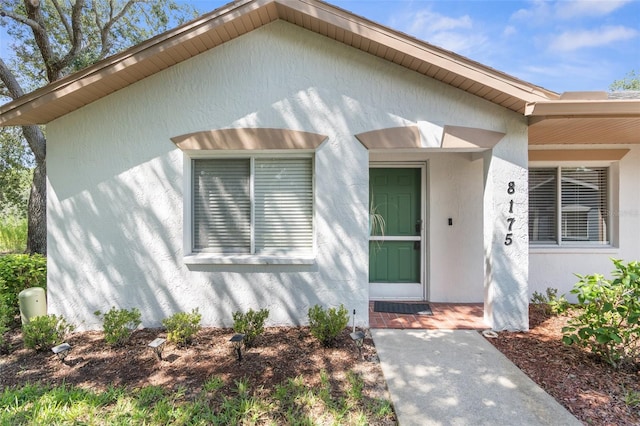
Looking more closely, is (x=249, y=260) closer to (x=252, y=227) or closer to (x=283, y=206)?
(x=252, y=227)

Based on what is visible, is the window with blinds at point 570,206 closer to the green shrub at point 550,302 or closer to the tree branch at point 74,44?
the green shrub at point 550,302

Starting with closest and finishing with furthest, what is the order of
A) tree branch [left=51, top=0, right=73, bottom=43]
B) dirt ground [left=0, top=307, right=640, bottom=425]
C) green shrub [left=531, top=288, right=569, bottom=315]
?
dirt ground [left=0, top=307, right=640, bottom=425]
green shrub [left=531, top=288, right=569, bottom=315]
tree branch [left=51, top=0, right=73, bottom=43]

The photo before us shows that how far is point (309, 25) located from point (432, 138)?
2428 millimetres

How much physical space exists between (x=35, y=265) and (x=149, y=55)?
431 centimetres

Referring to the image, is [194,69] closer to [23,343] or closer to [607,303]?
[23,343]

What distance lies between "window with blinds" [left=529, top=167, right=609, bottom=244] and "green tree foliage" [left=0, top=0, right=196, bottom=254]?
1047cm

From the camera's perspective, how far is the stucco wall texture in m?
4.41

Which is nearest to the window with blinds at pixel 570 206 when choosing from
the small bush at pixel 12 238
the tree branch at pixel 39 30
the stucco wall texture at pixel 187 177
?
the stucco wall texture at pixel 187 177

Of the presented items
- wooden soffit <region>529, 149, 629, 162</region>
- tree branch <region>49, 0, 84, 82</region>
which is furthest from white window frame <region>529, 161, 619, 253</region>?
tree branch <region>49, 0, 84, 82</region>

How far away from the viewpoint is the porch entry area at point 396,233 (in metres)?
5.73

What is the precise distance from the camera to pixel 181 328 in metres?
3.99

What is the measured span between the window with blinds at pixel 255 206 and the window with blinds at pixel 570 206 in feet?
15.2

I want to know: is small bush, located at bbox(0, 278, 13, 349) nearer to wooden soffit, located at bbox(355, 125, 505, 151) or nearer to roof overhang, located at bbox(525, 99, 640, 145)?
wooden soffit, located at bbox(355, 125, 505, 151)

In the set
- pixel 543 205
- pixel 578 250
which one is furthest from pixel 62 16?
pixel 578 250
